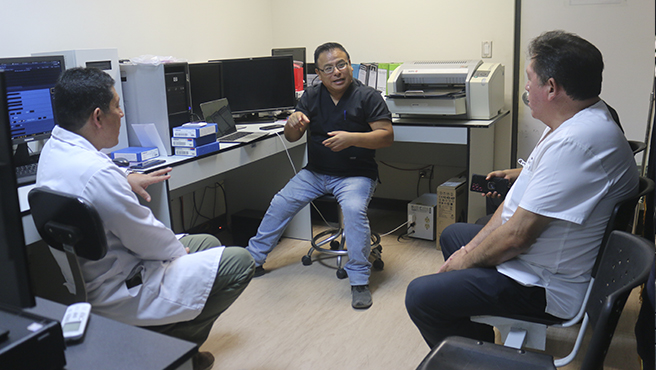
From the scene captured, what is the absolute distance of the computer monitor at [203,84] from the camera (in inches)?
113

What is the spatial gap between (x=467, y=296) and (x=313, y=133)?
151 cm

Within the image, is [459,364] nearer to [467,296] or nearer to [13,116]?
[467,296]

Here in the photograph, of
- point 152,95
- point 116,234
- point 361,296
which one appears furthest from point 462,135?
point 116,234

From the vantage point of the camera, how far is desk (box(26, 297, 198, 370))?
0.80 m

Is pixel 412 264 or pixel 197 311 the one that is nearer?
pixel 197 311

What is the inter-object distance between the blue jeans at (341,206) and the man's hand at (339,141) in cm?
19

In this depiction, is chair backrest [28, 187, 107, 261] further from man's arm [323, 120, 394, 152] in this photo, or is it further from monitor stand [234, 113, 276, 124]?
monitor stand [234, 113, 276, 124]

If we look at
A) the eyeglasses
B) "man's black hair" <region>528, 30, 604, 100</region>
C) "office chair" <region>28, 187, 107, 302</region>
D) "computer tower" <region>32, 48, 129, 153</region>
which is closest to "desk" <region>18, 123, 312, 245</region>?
"office chair" <region>28, 187, 107, 302</region>

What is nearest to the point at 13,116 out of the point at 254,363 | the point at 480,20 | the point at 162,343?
the point at 254,363

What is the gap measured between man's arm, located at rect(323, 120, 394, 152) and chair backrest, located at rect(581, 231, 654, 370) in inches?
57.6

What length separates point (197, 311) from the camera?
5.38ft

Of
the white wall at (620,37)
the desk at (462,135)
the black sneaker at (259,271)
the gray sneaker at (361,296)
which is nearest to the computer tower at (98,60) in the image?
the black sneaker at (259,271)

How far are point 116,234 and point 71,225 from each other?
0.16 metres

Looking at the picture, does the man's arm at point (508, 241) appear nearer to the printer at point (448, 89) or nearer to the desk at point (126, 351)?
the desk at point (126, 351)
